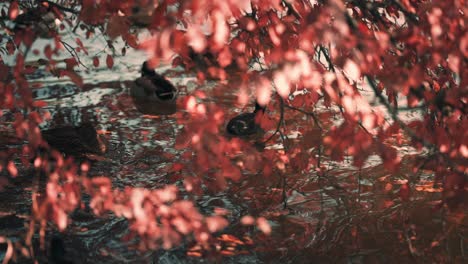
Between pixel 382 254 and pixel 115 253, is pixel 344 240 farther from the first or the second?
pixel 115 253

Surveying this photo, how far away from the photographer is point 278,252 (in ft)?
18.8

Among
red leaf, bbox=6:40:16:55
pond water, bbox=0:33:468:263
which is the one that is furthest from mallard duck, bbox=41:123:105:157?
red leaf, bbox=6:40:16:55

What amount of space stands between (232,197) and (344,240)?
1476mm

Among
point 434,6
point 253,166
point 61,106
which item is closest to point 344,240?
point 253,166

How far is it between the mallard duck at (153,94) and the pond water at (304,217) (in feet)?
4.90

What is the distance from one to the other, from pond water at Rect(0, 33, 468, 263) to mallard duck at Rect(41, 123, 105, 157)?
28cm

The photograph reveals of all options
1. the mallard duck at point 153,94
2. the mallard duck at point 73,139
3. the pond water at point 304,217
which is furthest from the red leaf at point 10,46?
the mallard duck at point 153,94

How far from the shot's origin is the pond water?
5641 mm

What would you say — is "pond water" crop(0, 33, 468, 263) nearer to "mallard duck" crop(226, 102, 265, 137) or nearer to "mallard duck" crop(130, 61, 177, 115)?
"mallard duck" crop(226, 102, 265, 137)

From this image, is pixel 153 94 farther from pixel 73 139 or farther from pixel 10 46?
pixel 10 46

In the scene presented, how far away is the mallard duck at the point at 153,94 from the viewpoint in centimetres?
1064

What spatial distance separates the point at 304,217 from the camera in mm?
6418

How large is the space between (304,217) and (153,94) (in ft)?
16.3

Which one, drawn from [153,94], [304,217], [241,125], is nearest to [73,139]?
[241,125]
